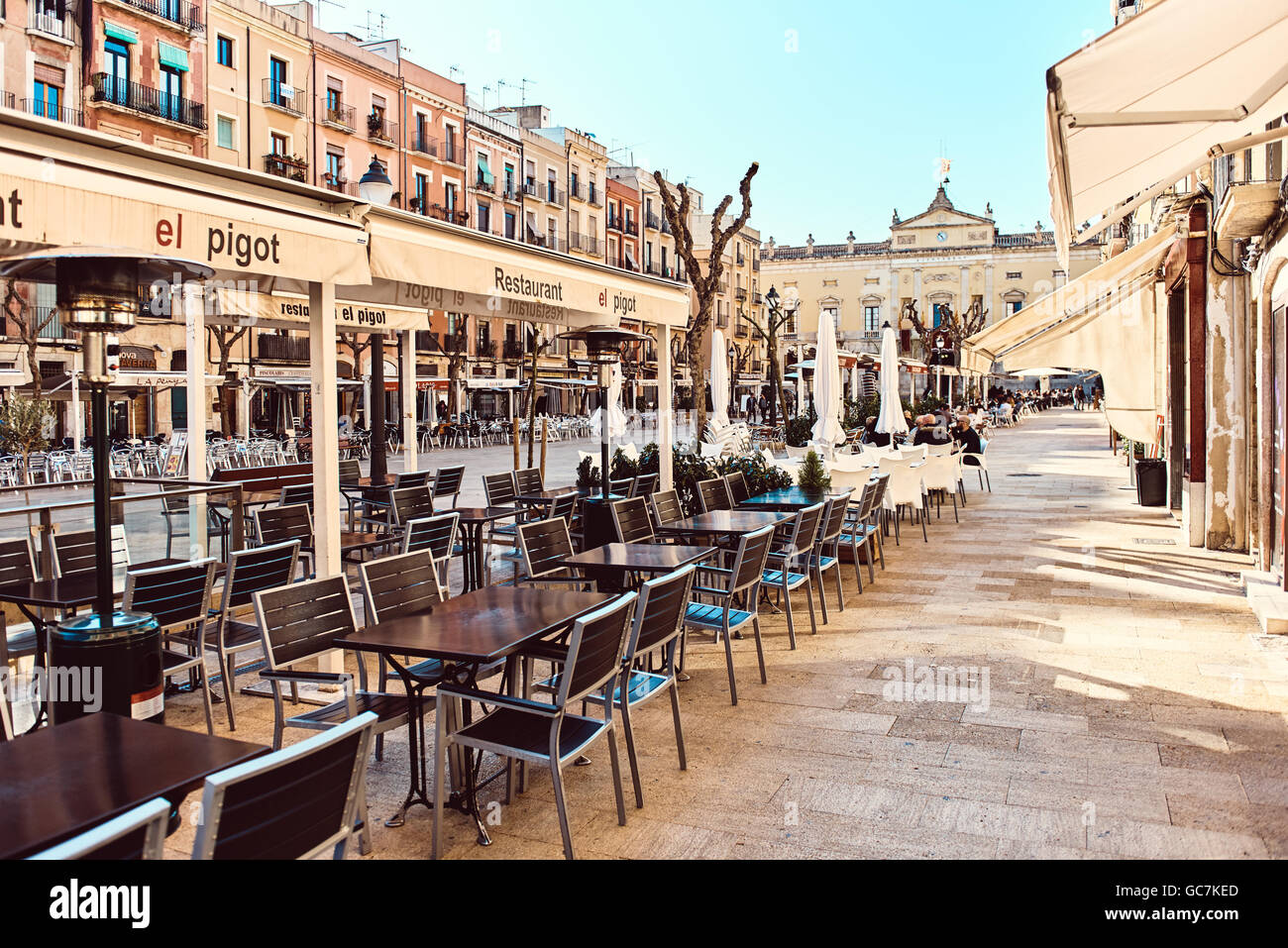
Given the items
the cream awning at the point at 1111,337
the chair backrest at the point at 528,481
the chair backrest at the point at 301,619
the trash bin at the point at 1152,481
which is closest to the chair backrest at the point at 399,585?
the chair backrest at the point at 301,619

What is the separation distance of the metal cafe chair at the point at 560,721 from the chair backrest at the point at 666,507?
2.98 metres

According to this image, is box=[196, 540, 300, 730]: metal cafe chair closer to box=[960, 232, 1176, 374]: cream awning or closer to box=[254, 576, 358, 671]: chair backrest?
box=[254, 576, 358, 671]: chair backrest

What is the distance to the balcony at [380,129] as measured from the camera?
101 ft

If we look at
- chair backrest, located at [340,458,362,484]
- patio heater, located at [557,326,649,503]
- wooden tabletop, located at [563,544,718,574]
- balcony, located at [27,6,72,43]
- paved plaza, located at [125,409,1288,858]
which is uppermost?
balcony, located at [27,6,72,43]

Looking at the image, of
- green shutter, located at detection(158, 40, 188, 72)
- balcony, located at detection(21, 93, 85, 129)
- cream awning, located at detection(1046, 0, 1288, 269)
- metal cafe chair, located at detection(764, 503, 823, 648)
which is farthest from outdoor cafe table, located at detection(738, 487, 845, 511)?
green shutter, located at detection(158, 40, 188, 72)

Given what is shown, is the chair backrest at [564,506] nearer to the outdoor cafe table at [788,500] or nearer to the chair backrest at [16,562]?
the outdoor cafe table at [788,500]

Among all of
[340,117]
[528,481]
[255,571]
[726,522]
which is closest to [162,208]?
[255,571]

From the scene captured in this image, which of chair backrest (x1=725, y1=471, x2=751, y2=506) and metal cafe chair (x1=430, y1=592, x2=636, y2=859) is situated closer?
metal cafe chair (x1=430, y1=592, x2=636, y2=859)

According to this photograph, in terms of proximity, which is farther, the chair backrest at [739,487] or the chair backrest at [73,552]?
the chair backrest at [739,487]

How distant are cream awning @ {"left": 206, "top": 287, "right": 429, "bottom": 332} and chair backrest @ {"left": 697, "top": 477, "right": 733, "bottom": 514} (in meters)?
3.16

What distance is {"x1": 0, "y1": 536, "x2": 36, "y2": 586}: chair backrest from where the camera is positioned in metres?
4.72
